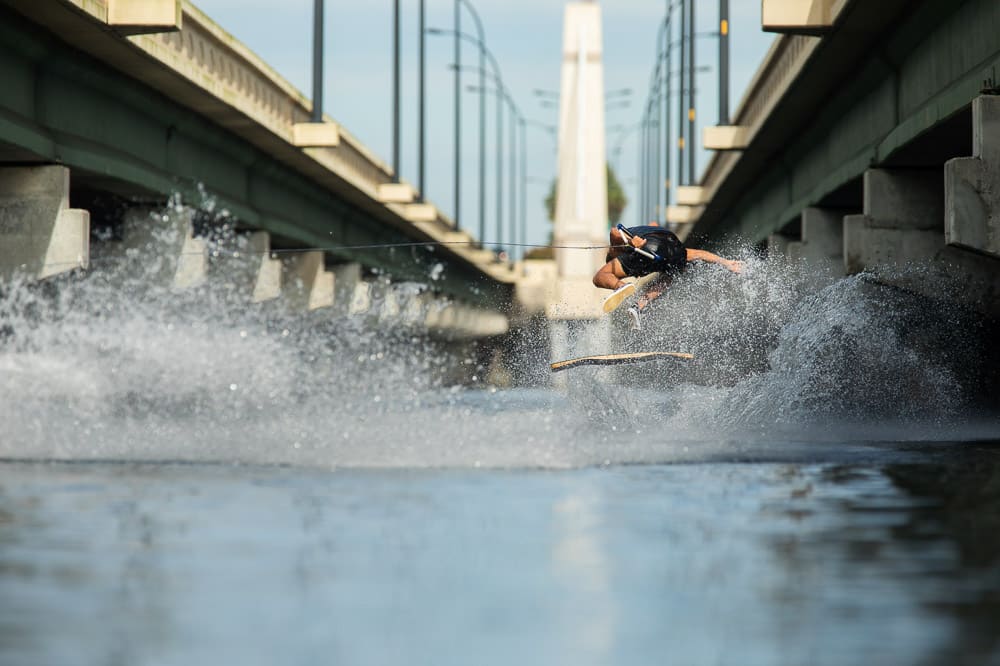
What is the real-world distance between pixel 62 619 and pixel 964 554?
4242 mm

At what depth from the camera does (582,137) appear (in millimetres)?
101250

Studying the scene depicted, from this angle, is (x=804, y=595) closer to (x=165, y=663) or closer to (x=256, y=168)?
(x=165, y=663)

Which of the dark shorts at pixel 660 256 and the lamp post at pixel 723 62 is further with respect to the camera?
the lamp post at pixel 723 62

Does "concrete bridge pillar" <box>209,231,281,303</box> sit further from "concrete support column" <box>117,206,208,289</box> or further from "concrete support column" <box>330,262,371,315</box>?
"concrete support column" <box>330,262,371,315</box>

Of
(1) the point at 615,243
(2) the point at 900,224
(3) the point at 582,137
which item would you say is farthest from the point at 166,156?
(3) the point at 582,137

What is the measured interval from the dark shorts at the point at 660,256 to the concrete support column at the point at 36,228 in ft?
24.4

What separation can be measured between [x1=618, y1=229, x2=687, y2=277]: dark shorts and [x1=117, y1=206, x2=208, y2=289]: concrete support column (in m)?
10.7

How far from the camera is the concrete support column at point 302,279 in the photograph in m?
42.3

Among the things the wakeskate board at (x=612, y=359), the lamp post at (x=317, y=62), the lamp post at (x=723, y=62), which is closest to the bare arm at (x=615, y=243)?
the wakeskate board at (x=612, y=359)

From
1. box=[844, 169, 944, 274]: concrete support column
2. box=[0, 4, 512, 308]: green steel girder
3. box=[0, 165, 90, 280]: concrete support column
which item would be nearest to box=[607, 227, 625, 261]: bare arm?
box=[844, 169, 944, 274]: concrete support column

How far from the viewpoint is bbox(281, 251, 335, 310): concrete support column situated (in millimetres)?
42344

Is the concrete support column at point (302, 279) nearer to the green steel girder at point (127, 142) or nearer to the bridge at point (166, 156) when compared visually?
the bridge at point (166, 156)

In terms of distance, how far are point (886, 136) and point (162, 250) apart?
39.3ft

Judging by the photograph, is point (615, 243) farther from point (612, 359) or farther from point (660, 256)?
point (612, 359)
